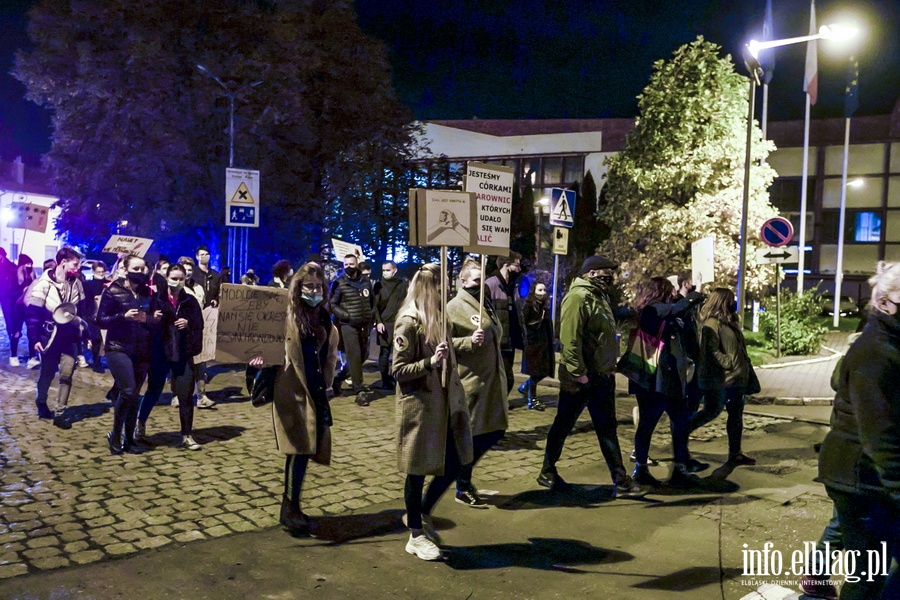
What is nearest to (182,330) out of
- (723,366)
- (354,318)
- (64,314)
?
(64,314)

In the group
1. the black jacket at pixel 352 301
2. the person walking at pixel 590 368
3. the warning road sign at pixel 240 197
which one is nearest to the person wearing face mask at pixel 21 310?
the warning road sign at pixel 240 197

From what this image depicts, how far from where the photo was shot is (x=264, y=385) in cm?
532

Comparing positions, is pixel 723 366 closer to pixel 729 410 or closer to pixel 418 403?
pixel 729 410

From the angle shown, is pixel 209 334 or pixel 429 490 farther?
pixel 209 334

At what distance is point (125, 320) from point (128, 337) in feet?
0.60

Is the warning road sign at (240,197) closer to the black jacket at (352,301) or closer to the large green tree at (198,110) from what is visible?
the black jacket at (352,301)

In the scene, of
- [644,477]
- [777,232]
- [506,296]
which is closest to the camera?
[644,477]

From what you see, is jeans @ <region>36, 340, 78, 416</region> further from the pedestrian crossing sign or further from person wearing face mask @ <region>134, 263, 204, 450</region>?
the pedestrian crossing sign

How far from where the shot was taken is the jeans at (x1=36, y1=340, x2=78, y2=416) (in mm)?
8758

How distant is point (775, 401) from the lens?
1197 centimetres

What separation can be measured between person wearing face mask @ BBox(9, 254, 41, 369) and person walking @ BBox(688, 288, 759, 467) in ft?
35.3

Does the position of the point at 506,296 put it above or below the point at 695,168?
below

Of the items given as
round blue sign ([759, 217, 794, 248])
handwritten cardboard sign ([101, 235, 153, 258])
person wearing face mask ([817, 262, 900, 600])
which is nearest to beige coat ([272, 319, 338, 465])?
person wearing face mask ([817, 262, 900, 600])

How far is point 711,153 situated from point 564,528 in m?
14.5
